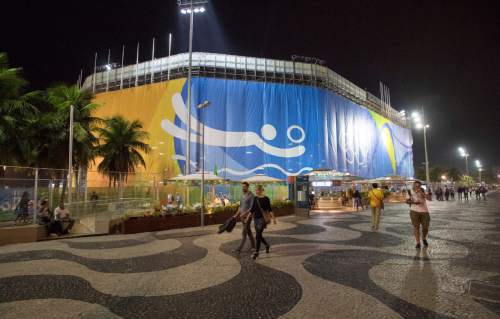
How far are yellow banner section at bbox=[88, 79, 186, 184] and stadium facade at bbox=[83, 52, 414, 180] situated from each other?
115 mm

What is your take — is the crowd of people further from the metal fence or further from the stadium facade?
the stadium facade

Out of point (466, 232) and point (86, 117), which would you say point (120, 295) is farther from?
point (86, 117)

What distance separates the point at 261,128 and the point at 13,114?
2545cm

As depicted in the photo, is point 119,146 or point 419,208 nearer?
point 419,208

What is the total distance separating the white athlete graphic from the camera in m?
35.0

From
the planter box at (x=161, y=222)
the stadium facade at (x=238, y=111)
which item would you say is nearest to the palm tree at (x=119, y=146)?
the stadium facade at (x=238, y=111)

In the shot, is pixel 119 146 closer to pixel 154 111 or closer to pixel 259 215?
pixel 154 111

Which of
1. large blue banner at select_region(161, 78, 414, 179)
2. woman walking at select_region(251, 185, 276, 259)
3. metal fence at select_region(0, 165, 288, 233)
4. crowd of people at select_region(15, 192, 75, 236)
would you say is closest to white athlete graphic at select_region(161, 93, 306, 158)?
large blue banner at select_region(161, 78, 414, 179)

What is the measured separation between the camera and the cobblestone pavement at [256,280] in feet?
14.0

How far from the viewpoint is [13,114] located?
48.1 feet

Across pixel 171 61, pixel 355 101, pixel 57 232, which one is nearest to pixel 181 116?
pixel 171 61

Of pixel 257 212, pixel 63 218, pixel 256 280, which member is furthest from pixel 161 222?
pixel 256 280

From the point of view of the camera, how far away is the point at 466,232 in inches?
436

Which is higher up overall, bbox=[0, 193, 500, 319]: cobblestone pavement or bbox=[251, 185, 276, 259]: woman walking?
bbox=[251, 185, 276, 259]: woman walking
